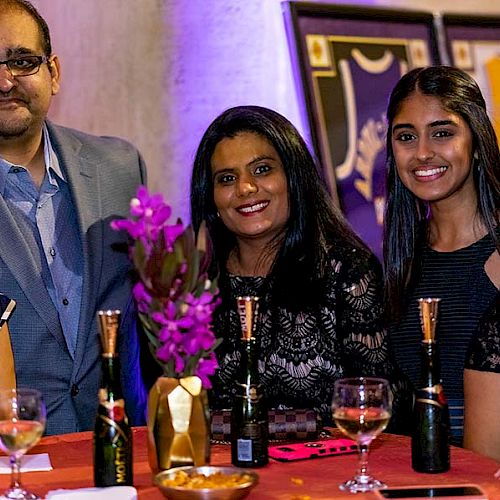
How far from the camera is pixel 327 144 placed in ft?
16.3

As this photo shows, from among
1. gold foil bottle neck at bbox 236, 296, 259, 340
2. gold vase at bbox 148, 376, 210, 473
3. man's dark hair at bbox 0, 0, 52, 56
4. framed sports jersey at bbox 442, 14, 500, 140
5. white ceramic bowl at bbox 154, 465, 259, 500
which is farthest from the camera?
framed sports jersey at bbox 442, 14, 500, 140

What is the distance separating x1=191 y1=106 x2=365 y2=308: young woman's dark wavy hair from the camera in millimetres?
3244

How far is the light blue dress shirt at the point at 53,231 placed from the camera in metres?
3.33

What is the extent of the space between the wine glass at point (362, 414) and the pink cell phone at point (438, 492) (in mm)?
52

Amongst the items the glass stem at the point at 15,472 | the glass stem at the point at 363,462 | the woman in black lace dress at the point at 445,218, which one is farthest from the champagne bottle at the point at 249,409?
the woman in black lace dress at the point at 445,218

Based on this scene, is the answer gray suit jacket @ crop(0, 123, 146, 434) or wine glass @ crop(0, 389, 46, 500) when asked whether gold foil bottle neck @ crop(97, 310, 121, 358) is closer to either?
wine glass @ crop(0, 389, 46, 500)

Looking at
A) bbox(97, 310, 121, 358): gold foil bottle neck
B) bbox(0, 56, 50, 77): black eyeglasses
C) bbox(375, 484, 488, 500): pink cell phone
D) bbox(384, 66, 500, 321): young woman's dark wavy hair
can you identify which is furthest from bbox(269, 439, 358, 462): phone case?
bbox(0, 56, 50, 77): black eyeglasses

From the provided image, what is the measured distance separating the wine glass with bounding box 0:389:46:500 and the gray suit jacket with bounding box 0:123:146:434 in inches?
43.7

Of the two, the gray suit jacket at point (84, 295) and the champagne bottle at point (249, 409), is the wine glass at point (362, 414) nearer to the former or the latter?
the champagne bottle at point (249, 409)

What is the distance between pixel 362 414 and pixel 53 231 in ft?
5.15

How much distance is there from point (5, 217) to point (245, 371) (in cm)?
124

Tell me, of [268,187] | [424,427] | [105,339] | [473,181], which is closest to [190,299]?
[105,339]

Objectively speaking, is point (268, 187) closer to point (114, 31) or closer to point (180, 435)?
point (180, 435)

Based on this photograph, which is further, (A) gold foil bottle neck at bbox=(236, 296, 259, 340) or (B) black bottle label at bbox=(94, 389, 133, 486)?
(A) gold foil bottle neck at bbox=(236, 296, 259, 340)
